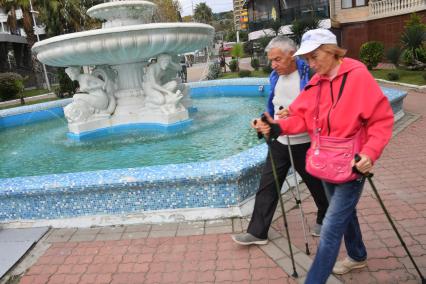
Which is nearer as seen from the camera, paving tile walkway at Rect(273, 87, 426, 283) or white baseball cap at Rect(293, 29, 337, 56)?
white baseball cap at Rect(293, 29, 337, 56)

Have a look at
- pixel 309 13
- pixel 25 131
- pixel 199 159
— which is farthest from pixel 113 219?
pixel 309 13

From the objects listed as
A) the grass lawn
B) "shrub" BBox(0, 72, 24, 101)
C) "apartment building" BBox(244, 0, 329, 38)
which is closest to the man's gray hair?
the grass lawn

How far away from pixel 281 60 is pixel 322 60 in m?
0.66

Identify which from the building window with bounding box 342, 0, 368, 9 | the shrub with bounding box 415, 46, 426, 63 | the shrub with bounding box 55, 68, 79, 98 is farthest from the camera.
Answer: the building window with bounding box 342, 0, 368, 9

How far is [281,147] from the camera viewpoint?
300 centimetres

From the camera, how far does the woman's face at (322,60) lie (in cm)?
216

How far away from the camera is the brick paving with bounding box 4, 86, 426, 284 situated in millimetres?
2820

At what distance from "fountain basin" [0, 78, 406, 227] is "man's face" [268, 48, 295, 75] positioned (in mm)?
1147

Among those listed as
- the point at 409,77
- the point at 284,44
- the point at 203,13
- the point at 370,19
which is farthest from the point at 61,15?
the point at 203,13

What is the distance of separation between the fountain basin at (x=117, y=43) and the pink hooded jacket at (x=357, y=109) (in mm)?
4827

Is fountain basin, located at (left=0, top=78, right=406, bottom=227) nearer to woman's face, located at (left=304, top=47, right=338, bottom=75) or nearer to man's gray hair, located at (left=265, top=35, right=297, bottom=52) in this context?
man's gray hair, located at (left=265, top=35, right=297, bottom=52)

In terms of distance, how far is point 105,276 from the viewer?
9.71 feet

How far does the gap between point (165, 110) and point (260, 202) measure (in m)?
4.83

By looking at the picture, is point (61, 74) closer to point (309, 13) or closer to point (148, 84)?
point (148, 84)
